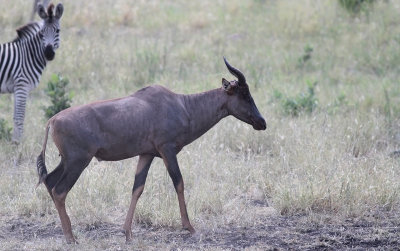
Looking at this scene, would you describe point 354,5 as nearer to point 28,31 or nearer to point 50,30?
point 50,30

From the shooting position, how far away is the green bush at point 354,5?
16.0 metres

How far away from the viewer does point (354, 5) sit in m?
16.1

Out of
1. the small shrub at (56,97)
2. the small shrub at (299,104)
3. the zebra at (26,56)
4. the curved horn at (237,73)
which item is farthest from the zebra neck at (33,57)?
the curved horn at (237,73)

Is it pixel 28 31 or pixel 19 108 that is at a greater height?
pixel 28 31

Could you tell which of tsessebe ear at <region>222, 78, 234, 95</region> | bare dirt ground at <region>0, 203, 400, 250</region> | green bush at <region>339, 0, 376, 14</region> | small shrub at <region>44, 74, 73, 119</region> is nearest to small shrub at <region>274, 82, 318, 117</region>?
small shrub at <region>44, 74, 73, 119</region>

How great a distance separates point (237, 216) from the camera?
7.58 m

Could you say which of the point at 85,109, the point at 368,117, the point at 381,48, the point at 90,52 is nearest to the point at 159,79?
the point at 90,52

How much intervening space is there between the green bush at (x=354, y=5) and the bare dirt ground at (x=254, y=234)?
9019mm

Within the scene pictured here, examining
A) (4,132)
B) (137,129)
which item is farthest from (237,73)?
(4,132)

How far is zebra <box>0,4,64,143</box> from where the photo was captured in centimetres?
1038

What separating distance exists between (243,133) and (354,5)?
23.8 ft

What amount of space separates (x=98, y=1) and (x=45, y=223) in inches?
402

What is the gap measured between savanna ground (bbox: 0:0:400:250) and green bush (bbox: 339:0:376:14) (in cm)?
16

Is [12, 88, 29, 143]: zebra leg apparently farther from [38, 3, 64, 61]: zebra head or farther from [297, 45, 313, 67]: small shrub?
[297, 45, 313, 67]: small shrub
